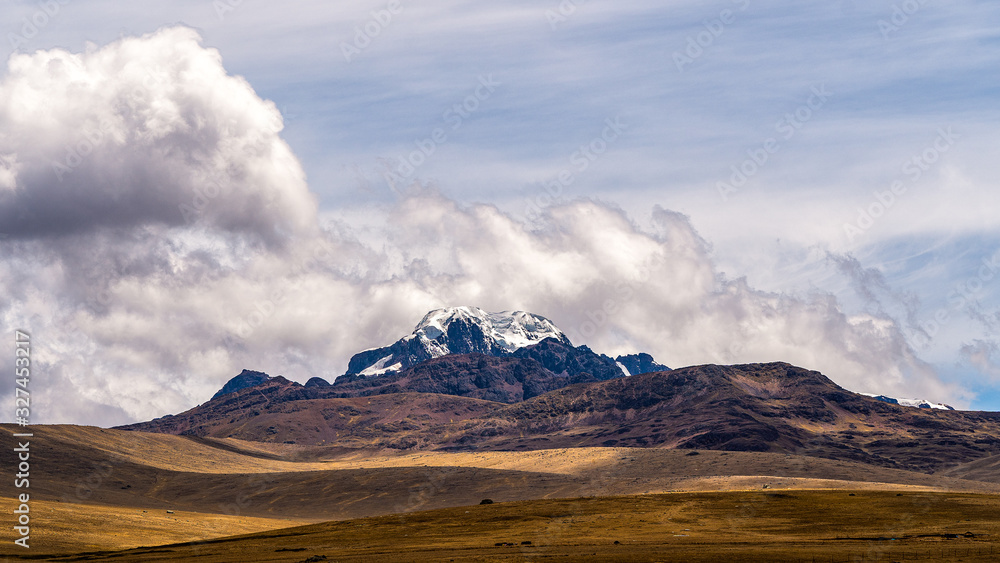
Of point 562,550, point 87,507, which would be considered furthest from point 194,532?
point 562,550

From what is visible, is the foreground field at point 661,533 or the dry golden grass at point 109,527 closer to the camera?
the foreground field at point 661,533

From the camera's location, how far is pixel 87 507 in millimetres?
168125

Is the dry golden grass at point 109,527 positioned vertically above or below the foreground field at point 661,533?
above

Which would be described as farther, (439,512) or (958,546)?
(439,512)

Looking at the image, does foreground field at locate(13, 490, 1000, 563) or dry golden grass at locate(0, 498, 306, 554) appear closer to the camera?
foreground field at locate(13, 490, 1000, 563)

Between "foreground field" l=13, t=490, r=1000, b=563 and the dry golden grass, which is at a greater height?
the dry golden grass

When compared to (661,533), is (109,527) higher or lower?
higher

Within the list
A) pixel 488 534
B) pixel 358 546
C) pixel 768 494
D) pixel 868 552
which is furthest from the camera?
pixel 768 494

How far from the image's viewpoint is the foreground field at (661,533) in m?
88.5

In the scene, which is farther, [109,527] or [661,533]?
[109,527]

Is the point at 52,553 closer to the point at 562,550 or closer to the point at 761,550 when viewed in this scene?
the point at 562,550

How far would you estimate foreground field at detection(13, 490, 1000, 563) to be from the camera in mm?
88500

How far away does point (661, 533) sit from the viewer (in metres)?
110

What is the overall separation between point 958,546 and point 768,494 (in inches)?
2197
